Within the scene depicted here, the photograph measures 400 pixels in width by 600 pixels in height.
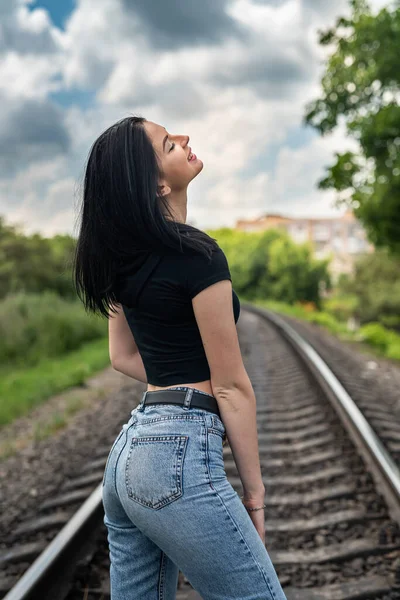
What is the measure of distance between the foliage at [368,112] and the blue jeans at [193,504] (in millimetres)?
14222

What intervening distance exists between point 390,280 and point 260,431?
4905 centimetres

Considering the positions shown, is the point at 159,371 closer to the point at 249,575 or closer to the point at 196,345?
the point at 196,345

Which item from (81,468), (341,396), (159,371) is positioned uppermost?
(159,371)

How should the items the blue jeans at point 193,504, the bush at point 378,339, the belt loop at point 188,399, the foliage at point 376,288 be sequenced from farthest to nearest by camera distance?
the foliage at point 376,288
the bush at point 378,339
the belt loop at point 188,399
the blue jeans at point 193,504

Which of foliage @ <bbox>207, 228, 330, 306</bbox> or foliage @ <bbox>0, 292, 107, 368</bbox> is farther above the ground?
foliage @ <bbox>207, 228, 330, 306</bbox>

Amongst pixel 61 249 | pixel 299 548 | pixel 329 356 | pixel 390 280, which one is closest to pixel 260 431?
pixel 299 548

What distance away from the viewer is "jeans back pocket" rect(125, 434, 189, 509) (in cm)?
135

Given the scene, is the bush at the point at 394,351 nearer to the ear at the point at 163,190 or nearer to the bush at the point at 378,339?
the bush at the point at 378,339

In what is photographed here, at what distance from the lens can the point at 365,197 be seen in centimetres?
1650

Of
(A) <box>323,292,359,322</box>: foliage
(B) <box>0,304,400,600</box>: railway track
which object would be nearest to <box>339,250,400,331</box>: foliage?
(A) <box>323,292,359,322</box>: foliage

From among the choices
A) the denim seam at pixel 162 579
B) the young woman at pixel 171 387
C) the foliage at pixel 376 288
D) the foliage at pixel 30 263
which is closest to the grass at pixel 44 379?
the denim seam at pixel 162 579

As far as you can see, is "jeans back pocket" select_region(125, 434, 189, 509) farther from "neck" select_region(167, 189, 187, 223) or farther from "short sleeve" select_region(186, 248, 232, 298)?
"neck" select_region(167, 189, 187, 223)

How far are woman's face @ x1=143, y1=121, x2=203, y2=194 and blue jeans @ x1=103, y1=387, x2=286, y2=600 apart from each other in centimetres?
55

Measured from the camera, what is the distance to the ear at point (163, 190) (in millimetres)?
1494
